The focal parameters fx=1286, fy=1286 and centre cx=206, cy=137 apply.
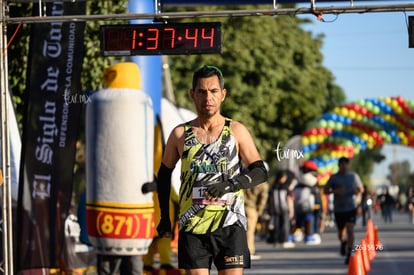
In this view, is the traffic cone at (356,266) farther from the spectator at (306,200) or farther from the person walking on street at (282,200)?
the spectator at (306,200)

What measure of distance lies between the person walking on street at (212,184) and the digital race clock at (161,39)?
3740 mm

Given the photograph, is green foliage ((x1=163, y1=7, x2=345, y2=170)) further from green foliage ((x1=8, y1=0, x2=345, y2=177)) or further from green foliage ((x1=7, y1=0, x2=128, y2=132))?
green foliage ((x1=7, y1=0, x2=128, y2=132))

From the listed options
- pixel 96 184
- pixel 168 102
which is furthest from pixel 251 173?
pixel 168 102

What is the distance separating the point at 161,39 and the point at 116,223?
2707mm

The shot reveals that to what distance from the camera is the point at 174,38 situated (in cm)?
1269

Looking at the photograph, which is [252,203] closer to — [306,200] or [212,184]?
[306,200]

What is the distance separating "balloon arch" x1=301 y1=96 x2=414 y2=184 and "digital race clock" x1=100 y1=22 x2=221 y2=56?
56.3ft

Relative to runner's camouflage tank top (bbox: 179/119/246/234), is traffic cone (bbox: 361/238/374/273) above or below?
below

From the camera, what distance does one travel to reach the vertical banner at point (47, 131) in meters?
14.5

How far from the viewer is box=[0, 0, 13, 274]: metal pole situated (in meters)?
13.1

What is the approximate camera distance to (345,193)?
2044 centimetres

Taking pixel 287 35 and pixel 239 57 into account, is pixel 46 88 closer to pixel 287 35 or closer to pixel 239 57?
pixel 239 57

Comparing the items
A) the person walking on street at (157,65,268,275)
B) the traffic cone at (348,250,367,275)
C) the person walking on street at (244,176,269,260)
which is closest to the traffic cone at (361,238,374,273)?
the traffic cone at (348,250,367,275)

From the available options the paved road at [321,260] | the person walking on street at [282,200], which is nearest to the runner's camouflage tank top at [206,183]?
the paved road at [321,260]
